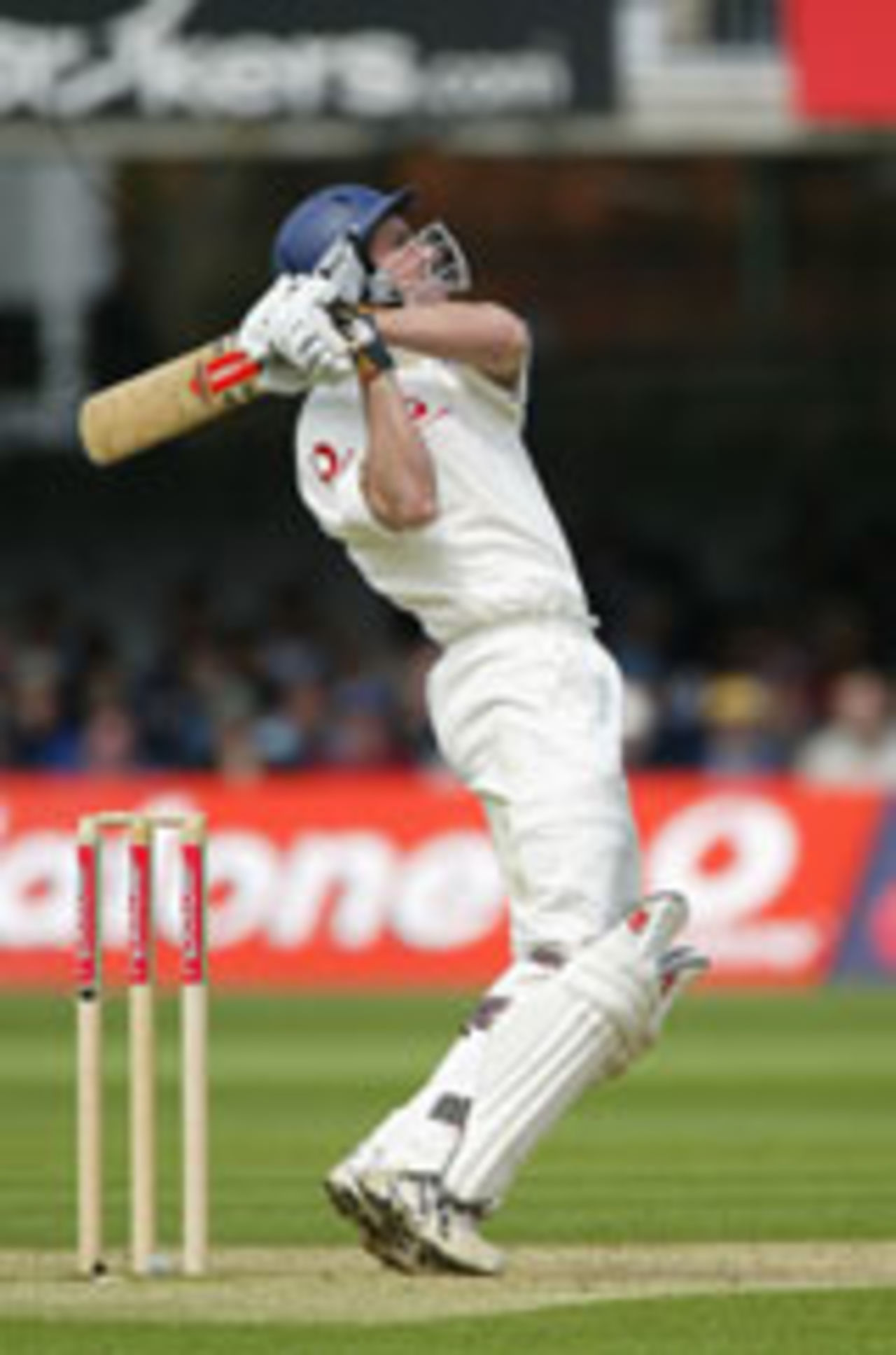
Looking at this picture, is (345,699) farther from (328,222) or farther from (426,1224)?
(426,1224)

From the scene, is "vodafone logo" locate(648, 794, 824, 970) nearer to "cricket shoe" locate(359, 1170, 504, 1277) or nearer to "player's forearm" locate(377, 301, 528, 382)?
"cricket shoe" locate(359, 1170, 504, 1277)

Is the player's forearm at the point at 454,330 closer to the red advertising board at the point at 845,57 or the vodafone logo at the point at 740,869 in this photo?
the vodafone logo at the point at 740,869

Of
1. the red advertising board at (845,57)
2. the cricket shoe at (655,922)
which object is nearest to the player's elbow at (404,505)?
the cricket shoe at (655,922)

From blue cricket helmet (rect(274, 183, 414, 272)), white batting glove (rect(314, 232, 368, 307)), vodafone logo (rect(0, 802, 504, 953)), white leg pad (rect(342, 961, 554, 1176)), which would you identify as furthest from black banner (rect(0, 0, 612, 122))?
white leg pad (rect(342, 961, 554, 1176))

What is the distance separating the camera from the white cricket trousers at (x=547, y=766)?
640 cm

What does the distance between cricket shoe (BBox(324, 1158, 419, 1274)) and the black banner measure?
942 cm

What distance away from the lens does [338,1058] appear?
11.8 metres

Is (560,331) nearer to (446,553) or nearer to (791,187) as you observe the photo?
(791,187)

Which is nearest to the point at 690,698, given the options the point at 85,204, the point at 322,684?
the point at 322,684

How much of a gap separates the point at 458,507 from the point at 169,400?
51 centimetres

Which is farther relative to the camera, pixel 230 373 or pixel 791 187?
pixel 791 187

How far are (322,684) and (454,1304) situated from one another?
418 inches

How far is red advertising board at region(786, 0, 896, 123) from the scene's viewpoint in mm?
15445

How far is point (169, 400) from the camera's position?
6.52 metres
